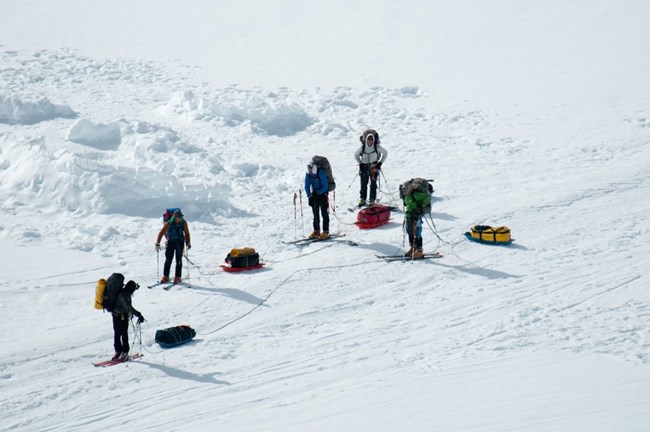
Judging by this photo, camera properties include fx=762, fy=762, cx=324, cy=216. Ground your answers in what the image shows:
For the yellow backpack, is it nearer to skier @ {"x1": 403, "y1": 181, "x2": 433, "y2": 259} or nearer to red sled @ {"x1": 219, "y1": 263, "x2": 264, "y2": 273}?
skier @ {"x1": 403, "y1": 181, "x2": 433, "y2": 259}

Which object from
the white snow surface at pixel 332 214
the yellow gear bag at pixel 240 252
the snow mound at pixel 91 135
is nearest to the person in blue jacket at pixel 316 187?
the white snow surface at pixel 332 214

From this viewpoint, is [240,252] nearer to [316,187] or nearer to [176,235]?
[176,235]

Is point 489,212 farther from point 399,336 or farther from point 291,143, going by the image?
point 291,143

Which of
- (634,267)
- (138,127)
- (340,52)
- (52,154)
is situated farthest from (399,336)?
(340,52)

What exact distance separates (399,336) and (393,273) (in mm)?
2578

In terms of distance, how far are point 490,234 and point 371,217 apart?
2896mm

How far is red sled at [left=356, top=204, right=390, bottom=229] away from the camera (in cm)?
1745

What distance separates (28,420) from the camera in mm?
10328

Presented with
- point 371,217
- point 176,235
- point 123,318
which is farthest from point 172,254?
point 371,217

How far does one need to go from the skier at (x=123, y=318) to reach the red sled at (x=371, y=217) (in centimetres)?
681

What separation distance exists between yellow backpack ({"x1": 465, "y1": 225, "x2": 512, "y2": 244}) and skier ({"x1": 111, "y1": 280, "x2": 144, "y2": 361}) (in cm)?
741

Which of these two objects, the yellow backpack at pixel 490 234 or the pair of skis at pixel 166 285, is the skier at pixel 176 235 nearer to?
the pair of skis at pixel 166 285

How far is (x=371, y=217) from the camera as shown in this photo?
17453mm

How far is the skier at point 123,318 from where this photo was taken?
1172 centimetres
